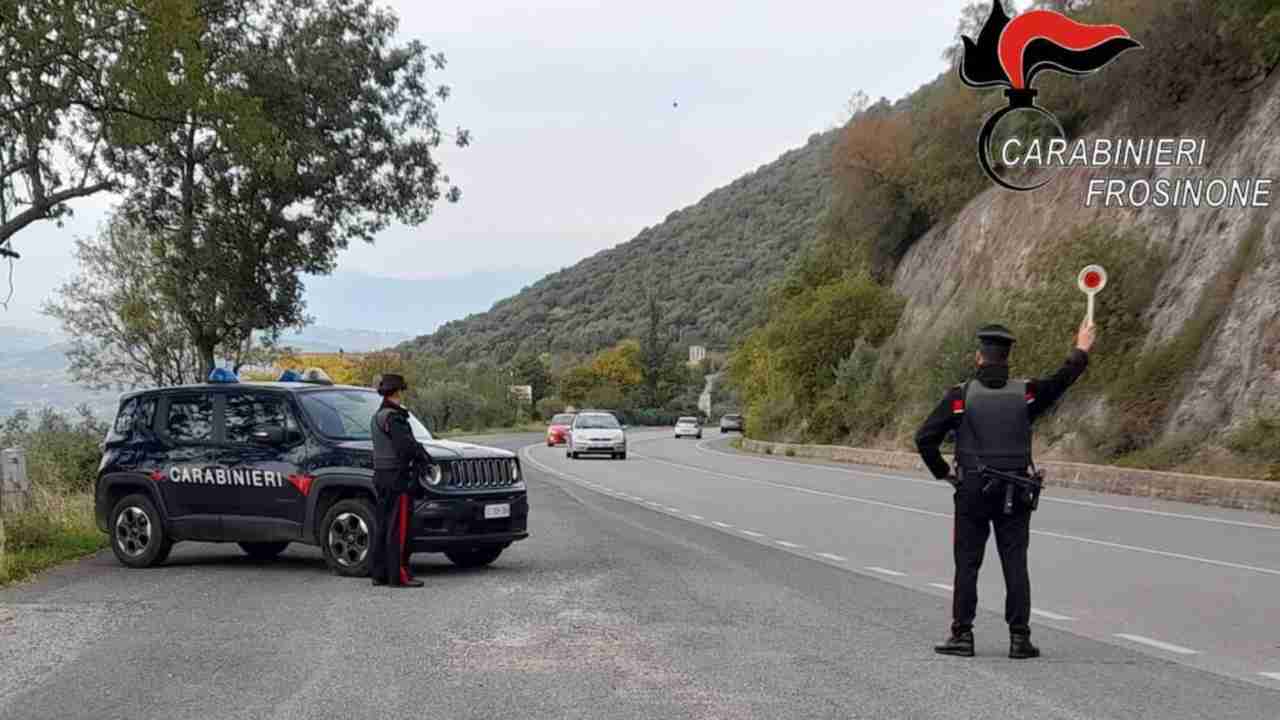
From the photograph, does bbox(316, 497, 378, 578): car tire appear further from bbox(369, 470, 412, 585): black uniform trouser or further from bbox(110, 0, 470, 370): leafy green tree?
bbox(110, 0, 470, 370): leafy green tree

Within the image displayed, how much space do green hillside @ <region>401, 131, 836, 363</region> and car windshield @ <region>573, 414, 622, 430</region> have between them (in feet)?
226

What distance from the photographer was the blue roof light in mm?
13273

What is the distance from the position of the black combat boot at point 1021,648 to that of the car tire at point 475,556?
577cm

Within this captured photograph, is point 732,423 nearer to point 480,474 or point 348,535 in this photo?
point 480,474

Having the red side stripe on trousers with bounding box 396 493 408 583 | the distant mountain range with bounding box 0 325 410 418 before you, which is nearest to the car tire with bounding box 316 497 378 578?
the red side stripe on trousers with bounding box 396 493 408 583

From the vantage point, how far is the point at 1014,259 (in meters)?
42.6

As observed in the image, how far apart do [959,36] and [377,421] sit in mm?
39601

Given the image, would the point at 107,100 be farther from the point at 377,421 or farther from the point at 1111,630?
the point at 1111,630

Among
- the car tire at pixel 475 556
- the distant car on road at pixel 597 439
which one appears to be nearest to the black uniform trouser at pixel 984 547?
the car tire at pixel 475 556

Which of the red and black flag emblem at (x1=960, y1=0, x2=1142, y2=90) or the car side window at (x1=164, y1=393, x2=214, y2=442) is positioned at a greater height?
the red and black flag emblem at (x1=960, y1=0, x2=1142, y2=90)

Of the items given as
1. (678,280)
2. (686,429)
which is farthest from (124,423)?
(678,280)

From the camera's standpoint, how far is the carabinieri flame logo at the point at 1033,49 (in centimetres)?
3766

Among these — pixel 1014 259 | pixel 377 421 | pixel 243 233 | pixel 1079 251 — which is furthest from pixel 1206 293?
pixel 377 421

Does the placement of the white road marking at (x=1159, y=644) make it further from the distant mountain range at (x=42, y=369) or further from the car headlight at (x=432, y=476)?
the distant mountain range at (x=42, y=369)
